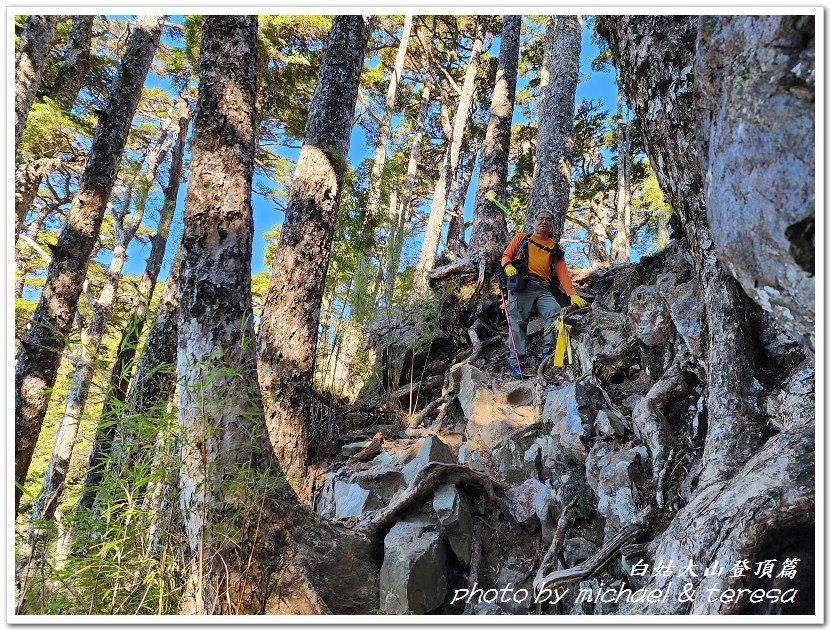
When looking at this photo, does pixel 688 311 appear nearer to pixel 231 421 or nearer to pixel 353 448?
pixel 231 421

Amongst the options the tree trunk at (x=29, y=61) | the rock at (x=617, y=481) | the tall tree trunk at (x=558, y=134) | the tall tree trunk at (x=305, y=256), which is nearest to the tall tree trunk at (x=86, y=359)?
the tall tree trunk at (x=305, y=256)

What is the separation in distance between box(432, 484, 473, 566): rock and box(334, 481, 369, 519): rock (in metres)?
0.55

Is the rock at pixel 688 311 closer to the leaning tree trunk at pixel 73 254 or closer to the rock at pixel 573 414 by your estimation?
the rock at pixel 573 414

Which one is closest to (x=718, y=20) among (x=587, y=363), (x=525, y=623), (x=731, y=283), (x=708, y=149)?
(x=708, y=149)

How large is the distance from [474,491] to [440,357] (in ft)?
8.40

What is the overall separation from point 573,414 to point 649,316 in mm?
884

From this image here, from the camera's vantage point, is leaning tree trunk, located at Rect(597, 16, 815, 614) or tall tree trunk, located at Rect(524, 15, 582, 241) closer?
leaning tree trunk, located at Rect(597, 16, 815, 614)

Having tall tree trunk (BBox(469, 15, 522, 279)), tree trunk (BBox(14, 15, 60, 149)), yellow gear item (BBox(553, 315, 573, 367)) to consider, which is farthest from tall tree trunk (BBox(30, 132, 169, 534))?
tall tree trunk (BBox(469, 15, 522, 279))

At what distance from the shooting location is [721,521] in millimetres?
1601

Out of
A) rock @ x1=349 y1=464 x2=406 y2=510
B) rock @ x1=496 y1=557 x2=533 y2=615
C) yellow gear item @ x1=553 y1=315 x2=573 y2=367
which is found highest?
yellow gear item @ x1=553 y1=315 x2=573 y2=367

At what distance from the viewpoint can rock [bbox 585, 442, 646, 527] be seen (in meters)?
2.40

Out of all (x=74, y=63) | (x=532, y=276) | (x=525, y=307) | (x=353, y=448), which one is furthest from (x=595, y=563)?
(x=74, y=63)

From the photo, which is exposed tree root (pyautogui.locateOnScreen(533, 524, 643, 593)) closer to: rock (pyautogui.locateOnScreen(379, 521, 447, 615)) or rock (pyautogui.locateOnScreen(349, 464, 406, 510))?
rock (pyautogui.locateOnScreen(379, 521, 447, 615))
